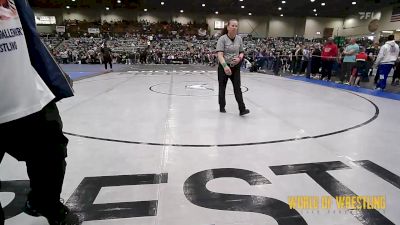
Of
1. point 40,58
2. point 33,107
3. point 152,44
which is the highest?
point 152,44

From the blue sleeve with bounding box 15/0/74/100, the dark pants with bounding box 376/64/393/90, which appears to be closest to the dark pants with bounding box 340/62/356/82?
the dark pants with bounding box 376/64/393/90

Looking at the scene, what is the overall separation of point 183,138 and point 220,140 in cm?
43

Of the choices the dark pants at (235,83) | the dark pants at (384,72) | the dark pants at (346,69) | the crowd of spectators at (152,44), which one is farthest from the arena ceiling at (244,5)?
the dark pants at (235,83)

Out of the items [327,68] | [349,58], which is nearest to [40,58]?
Answer: [349,58]

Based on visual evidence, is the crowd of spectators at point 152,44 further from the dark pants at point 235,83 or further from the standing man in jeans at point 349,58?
the dark pants at point 235,83

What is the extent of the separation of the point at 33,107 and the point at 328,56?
10.1 meters

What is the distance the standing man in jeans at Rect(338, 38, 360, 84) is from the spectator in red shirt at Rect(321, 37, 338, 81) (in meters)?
0.58

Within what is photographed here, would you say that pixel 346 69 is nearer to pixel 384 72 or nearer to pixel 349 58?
pixel 349 58

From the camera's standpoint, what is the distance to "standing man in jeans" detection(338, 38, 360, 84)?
27.7 ft

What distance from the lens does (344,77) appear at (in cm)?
945

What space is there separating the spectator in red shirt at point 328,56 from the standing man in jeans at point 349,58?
58cm

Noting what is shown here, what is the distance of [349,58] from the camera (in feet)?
28.4

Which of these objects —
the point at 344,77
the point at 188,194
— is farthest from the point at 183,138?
the point at 344,77

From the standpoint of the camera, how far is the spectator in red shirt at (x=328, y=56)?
954cm
